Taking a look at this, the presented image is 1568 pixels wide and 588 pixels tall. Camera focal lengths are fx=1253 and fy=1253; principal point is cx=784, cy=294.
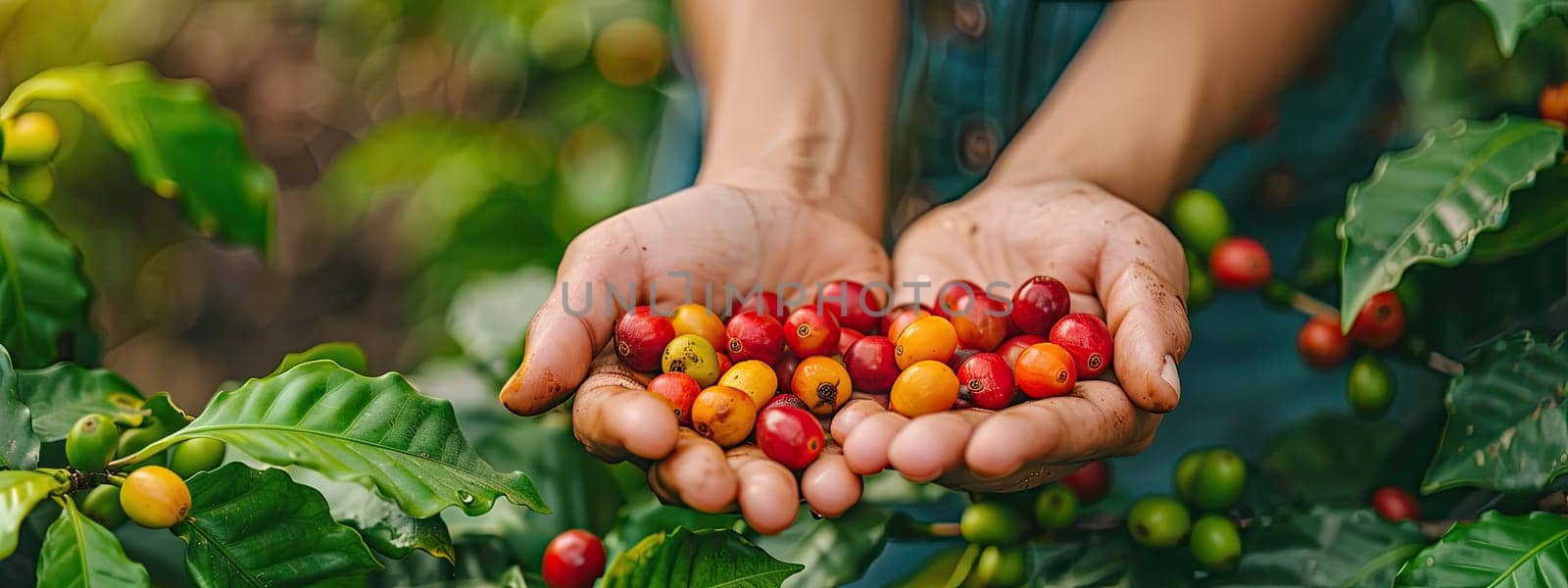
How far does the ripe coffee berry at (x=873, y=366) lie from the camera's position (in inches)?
69.4

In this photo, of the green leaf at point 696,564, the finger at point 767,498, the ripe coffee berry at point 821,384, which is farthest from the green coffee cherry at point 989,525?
the finger at point 767,498

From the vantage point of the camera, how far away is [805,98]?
2.33m

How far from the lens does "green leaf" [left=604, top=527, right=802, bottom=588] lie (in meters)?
1.45

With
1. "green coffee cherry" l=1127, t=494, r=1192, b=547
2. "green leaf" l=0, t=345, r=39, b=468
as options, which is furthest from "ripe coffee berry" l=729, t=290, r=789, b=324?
"green leaf" l=0, t=345, r=39, b=468

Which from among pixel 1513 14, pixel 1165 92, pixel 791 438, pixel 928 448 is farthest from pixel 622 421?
pixel 1165 92

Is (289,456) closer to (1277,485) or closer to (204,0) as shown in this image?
(1277,485)

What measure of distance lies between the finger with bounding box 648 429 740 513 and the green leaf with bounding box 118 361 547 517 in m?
0.14

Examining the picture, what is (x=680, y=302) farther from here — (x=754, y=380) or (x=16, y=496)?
(x=16, y=496)

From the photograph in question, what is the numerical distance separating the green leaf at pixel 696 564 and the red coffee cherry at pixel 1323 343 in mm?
1037

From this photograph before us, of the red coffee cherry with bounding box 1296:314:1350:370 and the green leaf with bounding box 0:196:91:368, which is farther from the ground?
the green leaf with bounding box 0:196:91:368

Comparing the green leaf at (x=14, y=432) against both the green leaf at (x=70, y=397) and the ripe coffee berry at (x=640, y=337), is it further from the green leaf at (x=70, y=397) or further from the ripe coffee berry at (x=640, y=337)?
the ripe coffee berry at (x=640, y=337)

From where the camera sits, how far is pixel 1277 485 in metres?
1.94

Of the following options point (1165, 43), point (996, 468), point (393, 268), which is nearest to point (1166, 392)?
point (996, 468)

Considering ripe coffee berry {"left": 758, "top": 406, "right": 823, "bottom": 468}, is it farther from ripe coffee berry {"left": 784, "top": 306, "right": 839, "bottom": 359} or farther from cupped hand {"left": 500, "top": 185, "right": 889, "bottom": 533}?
ripe coffee berry {"left": 784, "top": 306, "right": 839, "bottom": 359}
